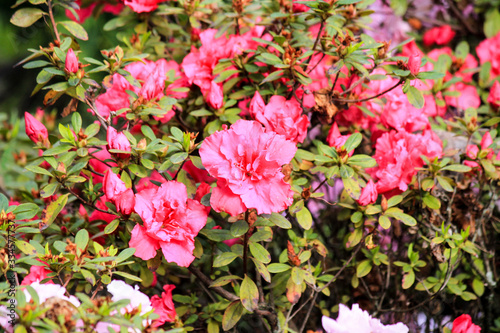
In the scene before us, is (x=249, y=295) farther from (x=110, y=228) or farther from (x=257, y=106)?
(x=257, y=106)

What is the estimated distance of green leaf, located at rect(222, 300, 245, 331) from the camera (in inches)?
50.1

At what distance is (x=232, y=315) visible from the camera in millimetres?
1292

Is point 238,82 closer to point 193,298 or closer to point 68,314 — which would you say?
point 193,298

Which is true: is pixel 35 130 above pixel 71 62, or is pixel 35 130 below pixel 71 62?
below

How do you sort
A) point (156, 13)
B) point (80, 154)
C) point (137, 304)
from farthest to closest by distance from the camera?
1. point (156, 13)
2. point (80, 154)
3. point (137, 304)

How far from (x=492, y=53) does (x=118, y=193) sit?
1753 mm

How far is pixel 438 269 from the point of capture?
168 centimetres

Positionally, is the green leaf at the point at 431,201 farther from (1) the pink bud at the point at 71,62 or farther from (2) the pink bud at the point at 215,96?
(1) the pink bud at the point at 71,62

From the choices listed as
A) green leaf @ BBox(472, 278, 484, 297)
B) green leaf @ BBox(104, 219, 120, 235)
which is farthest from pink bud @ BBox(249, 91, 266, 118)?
green leaf @ BBox(472, 278, 484, 297)

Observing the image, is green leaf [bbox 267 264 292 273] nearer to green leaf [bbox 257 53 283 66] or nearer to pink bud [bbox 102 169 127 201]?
pink bud [bbox 102 169 127 201]

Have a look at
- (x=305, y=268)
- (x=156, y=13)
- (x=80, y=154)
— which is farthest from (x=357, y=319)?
(x=156, y=13)

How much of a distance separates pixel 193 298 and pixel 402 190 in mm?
705

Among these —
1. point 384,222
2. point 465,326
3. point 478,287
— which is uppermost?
point 384,222

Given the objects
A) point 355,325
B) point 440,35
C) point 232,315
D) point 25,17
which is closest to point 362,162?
point 355,325
